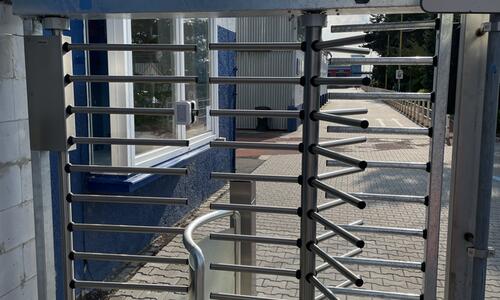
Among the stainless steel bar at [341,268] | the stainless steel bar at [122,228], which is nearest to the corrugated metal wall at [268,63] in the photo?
the stainless steel bar at [122,228]

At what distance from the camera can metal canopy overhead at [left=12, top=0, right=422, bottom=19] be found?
233 cm

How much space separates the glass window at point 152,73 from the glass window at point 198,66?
0.57 meters

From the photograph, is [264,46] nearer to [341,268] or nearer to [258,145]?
[258,145]

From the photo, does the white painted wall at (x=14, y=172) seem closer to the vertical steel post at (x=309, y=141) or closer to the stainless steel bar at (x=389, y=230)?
the vertical steel post at (x=309, y=141)

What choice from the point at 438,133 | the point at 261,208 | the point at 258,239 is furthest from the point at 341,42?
the point at 258,239

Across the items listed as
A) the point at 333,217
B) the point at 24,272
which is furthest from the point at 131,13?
the point at 333,217

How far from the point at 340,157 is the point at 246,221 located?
4.49ft

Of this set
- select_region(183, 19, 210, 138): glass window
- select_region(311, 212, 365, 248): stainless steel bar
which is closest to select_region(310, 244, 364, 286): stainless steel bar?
select_region(311, 212, 365, 248): stainless steel bar

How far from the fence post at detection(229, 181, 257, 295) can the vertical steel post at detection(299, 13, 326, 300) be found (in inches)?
26.6

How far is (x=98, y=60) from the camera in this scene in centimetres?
454

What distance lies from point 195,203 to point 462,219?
5212 mm

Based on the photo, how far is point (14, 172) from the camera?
2.86 m

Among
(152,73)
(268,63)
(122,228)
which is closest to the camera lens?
(122,228)

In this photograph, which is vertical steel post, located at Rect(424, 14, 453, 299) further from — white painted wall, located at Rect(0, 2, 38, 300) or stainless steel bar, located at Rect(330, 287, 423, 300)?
white painted wall, located at Rect(0, 2, 38, 300)
